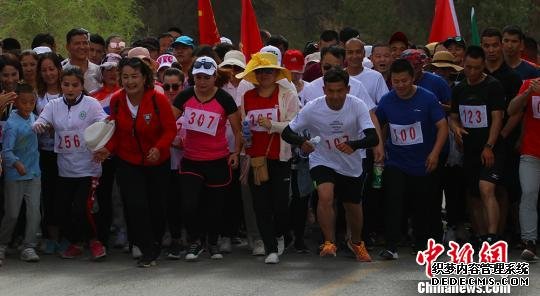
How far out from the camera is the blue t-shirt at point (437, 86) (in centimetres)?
1312

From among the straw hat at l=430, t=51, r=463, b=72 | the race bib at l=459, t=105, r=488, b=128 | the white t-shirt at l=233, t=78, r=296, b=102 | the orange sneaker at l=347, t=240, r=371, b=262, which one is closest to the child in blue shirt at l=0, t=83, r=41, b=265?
the white t-shirt at l=233, t=78, r=296, b=102

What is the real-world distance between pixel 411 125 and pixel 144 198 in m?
2.75

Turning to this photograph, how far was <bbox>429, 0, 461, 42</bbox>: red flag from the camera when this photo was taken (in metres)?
17.1

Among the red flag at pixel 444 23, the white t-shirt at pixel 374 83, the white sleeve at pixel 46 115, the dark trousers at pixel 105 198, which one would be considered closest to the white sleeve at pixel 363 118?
the white t-shirt at pixel 374 83

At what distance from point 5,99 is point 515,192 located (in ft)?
17.4

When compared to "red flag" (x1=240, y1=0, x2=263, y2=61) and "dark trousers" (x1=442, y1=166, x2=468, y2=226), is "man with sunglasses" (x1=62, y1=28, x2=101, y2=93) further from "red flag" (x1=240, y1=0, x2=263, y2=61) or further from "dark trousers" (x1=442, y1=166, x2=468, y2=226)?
"dark trousers" (x1=442, y1=166, x2=468, y2=226)

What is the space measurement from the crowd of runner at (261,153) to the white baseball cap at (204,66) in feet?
0.05

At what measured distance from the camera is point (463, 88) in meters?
12.6

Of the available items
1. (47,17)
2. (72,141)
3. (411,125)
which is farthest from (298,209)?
(47,17)

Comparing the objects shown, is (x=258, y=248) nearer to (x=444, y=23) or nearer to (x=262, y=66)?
(x=262, y=66)

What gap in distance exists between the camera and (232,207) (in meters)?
13.1

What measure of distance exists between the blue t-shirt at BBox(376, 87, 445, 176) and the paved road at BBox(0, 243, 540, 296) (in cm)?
95

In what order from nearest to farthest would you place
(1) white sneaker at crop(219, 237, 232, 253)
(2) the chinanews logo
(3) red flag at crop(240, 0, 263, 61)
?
(2) the chinanews logo
(1) white sneaker at crop(219, 237, 232, 253)
(3) red flag at crop(240, 0, 263, 61)

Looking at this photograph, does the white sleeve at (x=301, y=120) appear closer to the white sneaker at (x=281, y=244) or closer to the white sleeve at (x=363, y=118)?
the white sleeve at (x=363, y=118)
